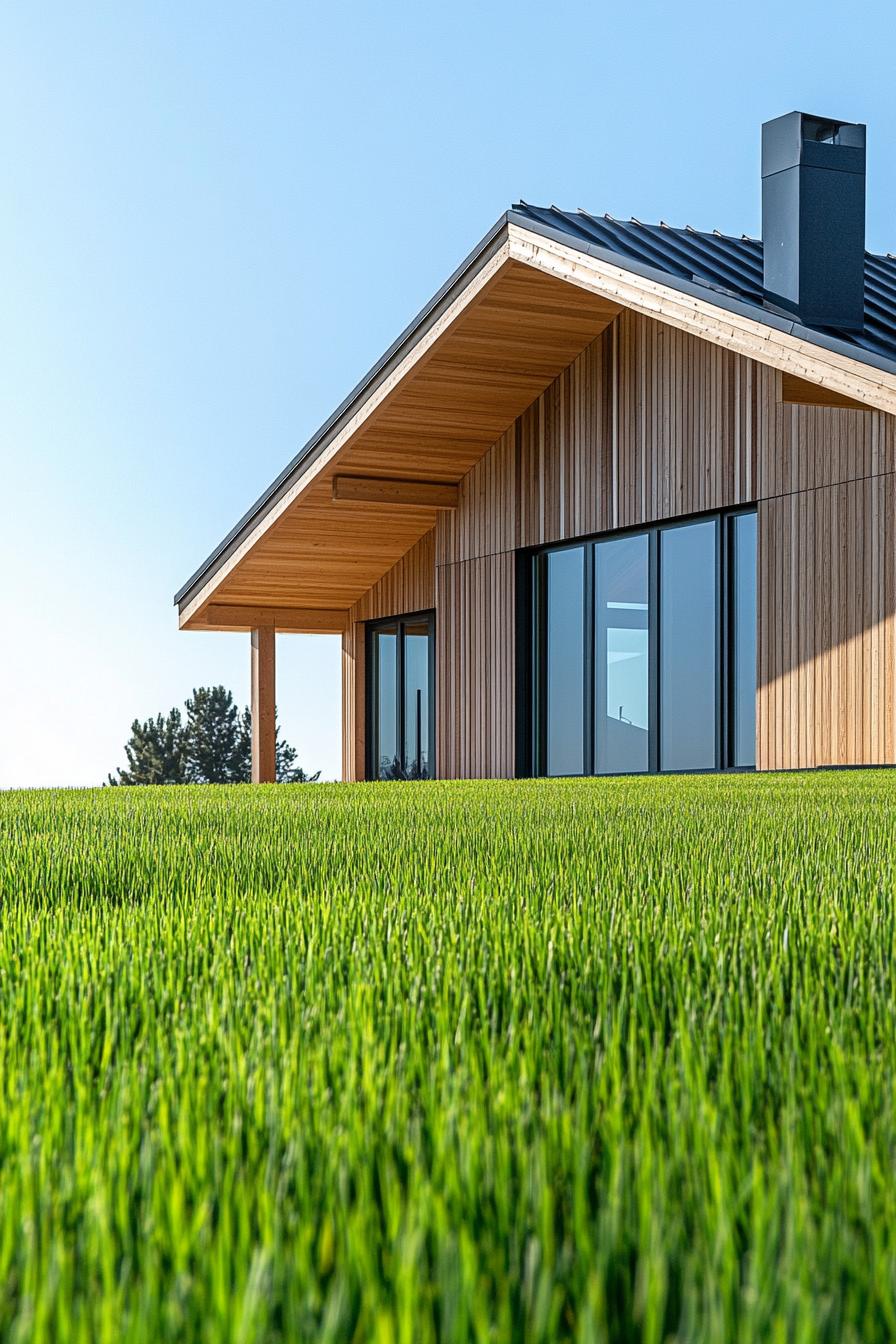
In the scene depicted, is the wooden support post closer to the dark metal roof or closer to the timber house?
the timber house

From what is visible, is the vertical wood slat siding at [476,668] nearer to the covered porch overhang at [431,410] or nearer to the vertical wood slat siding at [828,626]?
the covered porch overhang at [431,410]

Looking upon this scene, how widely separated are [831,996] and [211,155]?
56.2 meters

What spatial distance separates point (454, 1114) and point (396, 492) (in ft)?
53.6

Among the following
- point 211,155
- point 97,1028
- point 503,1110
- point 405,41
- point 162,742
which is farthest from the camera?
point 162,742

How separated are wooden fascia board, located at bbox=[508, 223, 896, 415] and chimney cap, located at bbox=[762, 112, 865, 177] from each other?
2.56 metres

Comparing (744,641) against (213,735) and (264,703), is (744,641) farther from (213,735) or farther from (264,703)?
(213,735)

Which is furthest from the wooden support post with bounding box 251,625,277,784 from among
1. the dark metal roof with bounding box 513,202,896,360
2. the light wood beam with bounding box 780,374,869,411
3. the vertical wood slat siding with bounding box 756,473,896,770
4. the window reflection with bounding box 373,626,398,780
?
the light wood beam with bounding box 780,374,869,411

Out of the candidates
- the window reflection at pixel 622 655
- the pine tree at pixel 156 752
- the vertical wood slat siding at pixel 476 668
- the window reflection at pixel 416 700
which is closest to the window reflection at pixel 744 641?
the window reflection at pixel 622 655

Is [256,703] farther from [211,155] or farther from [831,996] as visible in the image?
[211,155]

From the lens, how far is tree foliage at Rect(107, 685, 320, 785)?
205 feet

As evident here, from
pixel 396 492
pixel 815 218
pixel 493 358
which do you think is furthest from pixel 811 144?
pixel 396 492

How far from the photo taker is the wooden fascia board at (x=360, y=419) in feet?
44.5

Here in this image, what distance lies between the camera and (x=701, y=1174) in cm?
122

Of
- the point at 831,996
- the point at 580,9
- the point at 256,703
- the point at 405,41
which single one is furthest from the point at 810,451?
the point at 405,41
